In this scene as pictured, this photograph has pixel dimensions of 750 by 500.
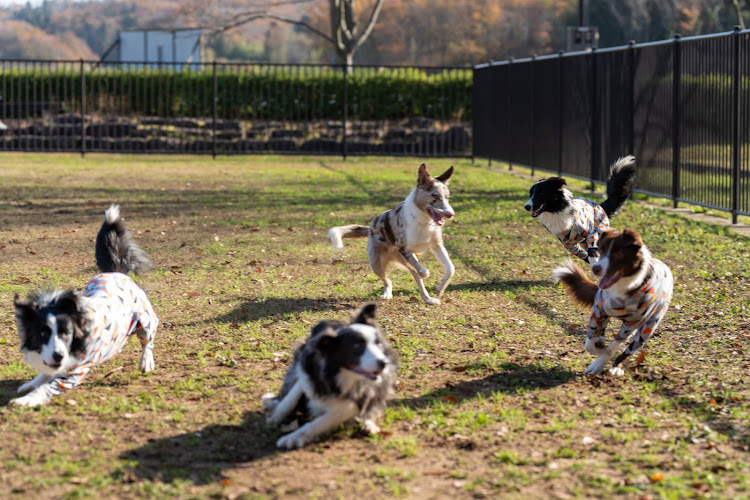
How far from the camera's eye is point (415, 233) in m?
8.11

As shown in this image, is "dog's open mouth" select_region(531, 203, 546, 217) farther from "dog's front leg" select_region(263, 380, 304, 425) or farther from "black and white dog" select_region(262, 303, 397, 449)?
"dog's front leg" select_region(263, 380, 304, 425)

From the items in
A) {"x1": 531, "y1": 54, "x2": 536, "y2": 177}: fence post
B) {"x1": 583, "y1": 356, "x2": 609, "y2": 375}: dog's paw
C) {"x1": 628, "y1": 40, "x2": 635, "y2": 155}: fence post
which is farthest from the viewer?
{"x1": 531, "y1": 54, "x2": 536, "y2": 177}: fence post

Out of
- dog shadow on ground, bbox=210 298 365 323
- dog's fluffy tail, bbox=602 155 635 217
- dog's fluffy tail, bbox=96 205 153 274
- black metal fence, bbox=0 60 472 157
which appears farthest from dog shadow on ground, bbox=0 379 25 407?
black metal fence, bbox=0 60 472 157

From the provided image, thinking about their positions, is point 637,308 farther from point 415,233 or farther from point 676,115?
point 676,115

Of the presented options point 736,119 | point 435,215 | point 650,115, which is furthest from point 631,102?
point 435,215

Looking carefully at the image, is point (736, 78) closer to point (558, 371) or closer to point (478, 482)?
point (558, 371)

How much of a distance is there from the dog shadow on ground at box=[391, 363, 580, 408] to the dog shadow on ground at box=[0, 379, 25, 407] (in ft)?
7.30

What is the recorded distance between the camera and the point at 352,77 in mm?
28969

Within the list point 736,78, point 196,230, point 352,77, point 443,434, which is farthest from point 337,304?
point 352,77

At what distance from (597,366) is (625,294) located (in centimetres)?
60

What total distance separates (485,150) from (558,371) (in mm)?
20038

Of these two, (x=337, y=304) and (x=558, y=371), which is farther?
(x=337, y=304)

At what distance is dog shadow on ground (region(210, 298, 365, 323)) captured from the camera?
7508 mm

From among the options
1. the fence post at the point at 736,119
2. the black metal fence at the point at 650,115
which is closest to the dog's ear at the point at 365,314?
the black metal fence at the point at 650,115
